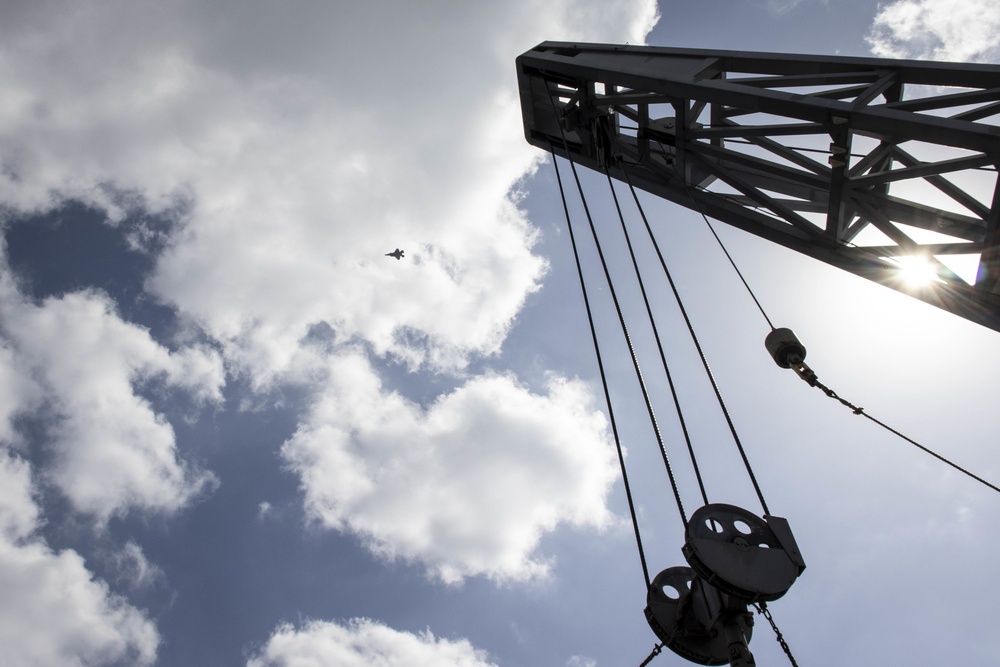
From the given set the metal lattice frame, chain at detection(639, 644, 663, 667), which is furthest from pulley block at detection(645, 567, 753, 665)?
the metal lattice frame

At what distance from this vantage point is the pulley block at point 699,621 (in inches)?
158

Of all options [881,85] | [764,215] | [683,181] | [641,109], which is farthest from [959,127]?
[641,109]

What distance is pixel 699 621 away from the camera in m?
4.32

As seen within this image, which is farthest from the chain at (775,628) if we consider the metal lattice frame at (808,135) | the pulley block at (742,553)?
the metal lattice frame at (808,135)

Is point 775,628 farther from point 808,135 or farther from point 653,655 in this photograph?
point 808,135

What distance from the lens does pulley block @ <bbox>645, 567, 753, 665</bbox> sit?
402 cm

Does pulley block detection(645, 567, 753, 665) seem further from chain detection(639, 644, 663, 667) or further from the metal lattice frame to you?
the metal lattice frame

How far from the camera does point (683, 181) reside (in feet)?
25.7

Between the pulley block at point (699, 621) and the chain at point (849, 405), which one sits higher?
the chain at point (849, 405)

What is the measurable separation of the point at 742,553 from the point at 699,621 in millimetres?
718

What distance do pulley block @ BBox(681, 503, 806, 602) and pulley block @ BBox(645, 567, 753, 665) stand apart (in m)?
0.24

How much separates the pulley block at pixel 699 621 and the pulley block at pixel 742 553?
241 mm

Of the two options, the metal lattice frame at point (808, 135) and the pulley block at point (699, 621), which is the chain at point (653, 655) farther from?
the metal lattice frame at point (808, 135)

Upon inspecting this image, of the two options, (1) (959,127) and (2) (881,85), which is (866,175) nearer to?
(2) (881,85)
